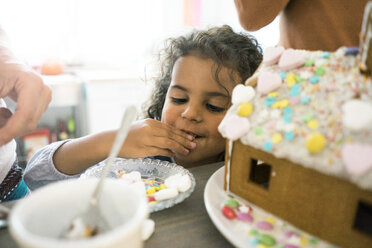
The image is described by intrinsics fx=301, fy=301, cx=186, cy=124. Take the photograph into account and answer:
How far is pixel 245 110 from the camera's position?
59 cm

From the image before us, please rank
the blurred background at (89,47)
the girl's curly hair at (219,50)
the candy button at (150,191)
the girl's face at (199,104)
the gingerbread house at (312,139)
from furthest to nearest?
the blurred background at (89,47) → the girl's curly hair at (219,50) → the girl's face at (199,104) → the candy button at (150,191) → the gingerbread house at (312,139)

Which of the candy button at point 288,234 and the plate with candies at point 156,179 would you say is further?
the plate with candies at point 156,179

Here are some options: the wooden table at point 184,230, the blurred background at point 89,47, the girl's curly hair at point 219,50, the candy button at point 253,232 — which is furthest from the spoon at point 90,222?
the blurred background at point 89,47

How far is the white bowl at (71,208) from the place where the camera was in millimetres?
347

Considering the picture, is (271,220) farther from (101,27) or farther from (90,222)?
(101,27)

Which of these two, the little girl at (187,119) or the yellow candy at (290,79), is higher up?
the yellow candy at (290,79)

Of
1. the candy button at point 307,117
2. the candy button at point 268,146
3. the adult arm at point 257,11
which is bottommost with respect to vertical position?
the candy button at point 268,146

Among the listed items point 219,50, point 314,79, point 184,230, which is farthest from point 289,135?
point 219,50

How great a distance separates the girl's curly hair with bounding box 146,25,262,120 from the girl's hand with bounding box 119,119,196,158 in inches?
11.2

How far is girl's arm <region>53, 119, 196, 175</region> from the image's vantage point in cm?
104

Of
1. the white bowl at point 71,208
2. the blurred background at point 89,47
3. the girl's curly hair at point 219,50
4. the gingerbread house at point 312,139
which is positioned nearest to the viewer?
the white bowl at point 71,208

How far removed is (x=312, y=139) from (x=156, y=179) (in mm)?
488

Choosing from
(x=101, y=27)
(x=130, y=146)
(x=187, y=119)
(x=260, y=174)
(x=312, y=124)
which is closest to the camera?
(x=312, y=124)

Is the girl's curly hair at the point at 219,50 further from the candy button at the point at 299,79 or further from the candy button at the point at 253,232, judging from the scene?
the candy button at the point at 253,232
